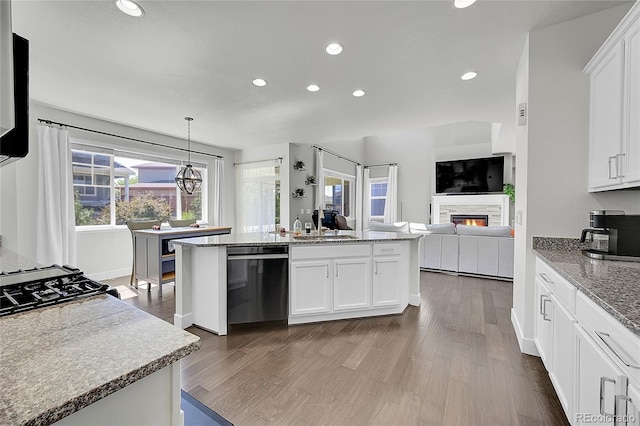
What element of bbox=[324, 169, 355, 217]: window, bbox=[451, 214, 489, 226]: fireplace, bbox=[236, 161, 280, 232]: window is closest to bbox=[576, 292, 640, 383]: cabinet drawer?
bbox=[236, 161, 280, 232]: window

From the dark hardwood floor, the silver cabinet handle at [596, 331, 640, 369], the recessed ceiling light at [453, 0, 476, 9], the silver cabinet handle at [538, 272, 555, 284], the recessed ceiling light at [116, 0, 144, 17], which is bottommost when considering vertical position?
the dark hardwood floor

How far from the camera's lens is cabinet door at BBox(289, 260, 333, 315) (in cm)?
273

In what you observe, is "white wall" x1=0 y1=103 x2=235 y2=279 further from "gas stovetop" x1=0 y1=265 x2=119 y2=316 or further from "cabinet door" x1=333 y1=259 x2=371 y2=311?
"cabinet door" x1=333 y1=259 x2=371 y2=311

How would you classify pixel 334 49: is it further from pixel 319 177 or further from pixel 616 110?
pixel 319 177

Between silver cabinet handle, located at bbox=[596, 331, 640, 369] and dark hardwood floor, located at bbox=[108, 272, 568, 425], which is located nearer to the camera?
silver cabinet handle, located at bbox=[596, 331, 640, 369]

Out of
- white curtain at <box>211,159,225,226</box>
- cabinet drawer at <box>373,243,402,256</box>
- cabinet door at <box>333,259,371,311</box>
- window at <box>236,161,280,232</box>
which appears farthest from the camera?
window at <box>236,161,280,232</box>

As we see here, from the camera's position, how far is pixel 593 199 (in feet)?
6.70

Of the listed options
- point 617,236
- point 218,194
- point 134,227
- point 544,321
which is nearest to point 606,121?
point 617,236

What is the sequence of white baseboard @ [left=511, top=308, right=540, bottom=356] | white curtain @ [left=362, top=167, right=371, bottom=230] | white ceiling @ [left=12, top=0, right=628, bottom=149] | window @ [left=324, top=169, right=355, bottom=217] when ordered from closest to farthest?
white ceiling @ [left=12, top=0, right=628, bottom=149]
white baseboard @ [left=511, top=308, right=540, bottom=356]
window @ [left=324, top=169, right=355, bottom=217]
white curtain @ [left=362, top=167, right=371, bottom=230]

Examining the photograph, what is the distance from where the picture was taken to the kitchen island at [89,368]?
476mm

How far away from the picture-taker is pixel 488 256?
449 centimetres

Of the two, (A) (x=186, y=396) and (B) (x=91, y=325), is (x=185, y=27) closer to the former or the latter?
(B) (x=91, y=325)

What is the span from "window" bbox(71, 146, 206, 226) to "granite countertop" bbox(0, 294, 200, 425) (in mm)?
4630

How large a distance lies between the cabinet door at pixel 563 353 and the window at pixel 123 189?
5844 millimetres
